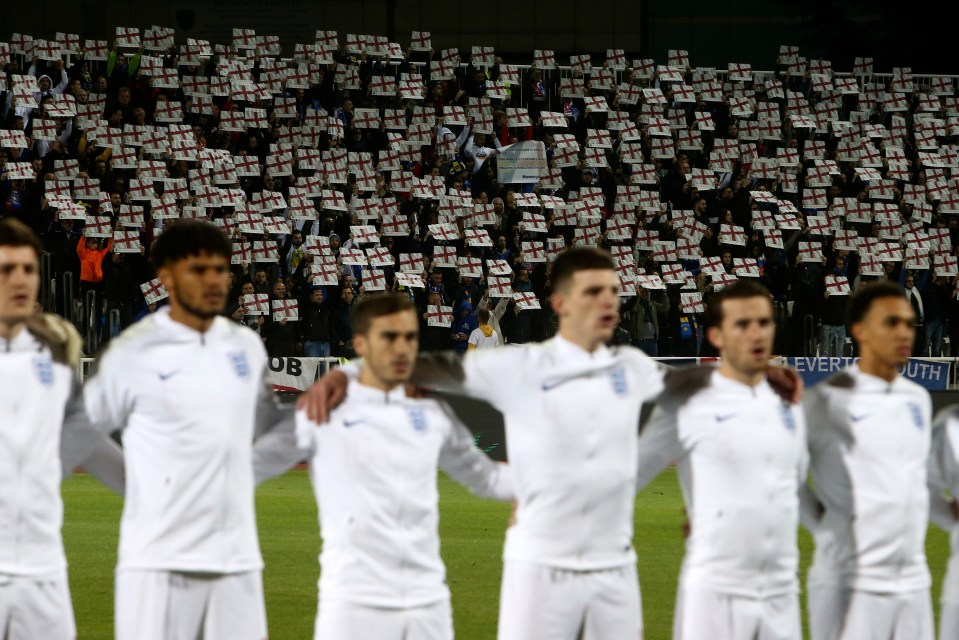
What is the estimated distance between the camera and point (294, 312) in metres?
21.4

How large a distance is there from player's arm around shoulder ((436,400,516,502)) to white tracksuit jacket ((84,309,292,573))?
0.82 metres

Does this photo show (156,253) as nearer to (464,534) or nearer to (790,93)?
(464,534)

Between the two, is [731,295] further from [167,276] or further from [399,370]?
[167,276]

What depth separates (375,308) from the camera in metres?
5.89

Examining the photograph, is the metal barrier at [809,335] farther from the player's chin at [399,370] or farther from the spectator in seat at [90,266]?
the player's chin at [399,370]

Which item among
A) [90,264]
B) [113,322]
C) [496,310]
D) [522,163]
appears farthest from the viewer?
[522,163]

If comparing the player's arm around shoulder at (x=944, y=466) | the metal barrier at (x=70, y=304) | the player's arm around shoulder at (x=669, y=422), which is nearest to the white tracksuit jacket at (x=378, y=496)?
the player's arm around shoulder at (x=669, y=422)

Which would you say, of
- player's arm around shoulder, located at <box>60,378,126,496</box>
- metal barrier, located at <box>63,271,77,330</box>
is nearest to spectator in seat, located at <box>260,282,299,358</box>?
metal barrier, located at <box>63,271,77,330</box>

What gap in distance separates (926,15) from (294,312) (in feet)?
70.6

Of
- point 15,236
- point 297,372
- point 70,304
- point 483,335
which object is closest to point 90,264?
point 70,304

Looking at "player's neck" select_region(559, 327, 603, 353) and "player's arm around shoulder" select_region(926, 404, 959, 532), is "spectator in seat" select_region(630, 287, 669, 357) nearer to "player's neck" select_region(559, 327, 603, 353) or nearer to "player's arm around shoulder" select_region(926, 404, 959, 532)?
"player's arm around shoulder" select_region(926, 404, 959, 532)

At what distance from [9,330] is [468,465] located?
1.96 meters

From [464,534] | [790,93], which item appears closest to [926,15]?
[790,93]

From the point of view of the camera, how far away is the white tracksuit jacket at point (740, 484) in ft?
19.6
